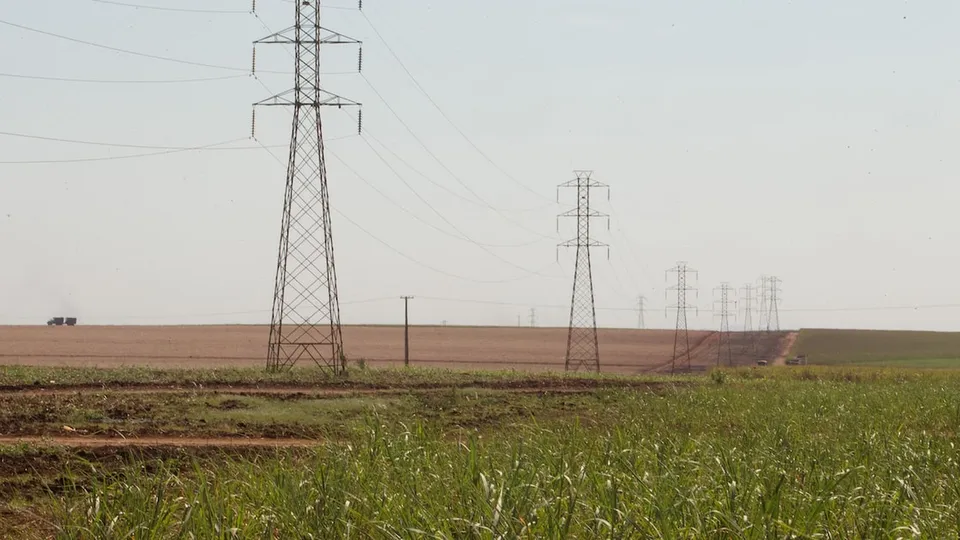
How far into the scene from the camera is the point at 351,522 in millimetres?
9219

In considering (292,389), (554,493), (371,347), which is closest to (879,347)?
(371,347)

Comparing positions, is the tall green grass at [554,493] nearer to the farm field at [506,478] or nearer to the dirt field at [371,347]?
the farm field at [506,478]

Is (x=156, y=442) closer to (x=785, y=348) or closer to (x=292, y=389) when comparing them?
(x=292, y=389)

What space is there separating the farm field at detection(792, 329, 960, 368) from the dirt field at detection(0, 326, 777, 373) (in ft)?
30.3

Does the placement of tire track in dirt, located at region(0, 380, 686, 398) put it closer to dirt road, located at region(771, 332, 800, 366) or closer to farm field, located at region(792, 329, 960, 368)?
dirt road, located at region(771, 332, 800, 366)

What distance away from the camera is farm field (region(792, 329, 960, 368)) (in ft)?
350

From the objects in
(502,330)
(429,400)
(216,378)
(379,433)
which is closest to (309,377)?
(216,378)

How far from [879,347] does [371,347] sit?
5826cm

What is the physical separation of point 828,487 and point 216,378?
28.1 m

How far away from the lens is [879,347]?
4892 inches

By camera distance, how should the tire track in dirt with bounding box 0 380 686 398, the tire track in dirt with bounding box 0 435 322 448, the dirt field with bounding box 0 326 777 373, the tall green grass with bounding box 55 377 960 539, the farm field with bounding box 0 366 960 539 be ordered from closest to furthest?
1. the tall green grass with bounding box 55 377 960 539
2. the farm field with bounding box 0 366 960 539
3. the tire track in dirt with bounding box 0 435 322 448
4. the tire track in dirt with bounding box 0 380 686 398
5. the dirt field with bounding box 0 326 777 373

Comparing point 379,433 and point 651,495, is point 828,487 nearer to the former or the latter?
point 651,495

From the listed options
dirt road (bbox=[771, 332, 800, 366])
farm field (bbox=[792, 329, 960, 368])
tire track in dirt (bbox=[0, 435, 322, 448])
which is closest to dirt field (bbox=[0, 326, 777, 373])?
dirt road (bbox=[771, 332, 800, 366])

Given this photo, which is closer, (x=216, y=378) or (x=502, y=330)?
(x=216, y=378)
